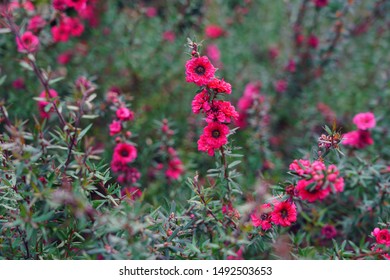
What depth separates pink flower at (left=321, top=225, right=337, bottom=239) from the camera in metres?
2.48

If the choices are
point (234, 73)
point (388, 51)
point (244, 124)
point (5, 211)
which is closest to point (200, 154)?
point (244, 124)

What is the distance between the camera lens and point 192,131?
3355 mm

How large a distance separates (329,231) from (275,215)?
810 millimetres

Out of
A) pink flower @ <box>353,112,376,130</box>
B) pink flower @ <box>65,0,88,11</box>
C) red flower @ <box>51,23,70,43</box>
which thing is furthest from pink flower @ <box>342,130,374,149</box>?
red flower @ <box>51,23,70,43</box>

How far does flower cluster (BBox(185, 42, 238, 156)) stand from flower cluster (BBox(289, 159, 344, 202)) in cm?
35

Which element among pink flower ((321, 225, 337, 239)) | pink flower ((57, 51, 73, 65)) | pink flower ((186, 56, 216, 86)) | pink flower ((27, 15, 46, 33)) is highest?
pink flower ((57, 51, 73, 65))

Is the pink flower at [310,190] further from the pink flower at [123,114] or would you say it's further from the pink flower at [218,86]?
the pink flower at [123,114]

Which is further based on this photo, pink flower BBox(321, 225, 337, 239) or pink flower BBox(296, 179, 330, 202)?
pink flower BBox(321, 225, 337, 239)

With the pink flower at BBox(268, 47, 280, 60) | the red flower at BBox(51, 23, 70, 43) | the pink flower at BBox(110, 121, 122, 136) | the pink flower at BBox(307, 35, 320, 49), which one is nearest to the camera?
the pink flower at BBox(110, 121, 122, 136)

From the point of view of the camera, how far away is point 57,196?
1614 millimetres

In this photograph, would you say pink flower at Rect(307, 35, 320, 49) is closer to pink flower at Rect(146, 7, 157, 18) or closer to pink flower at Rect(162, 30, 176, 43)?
pink flower at Rect(162, 30, 176, 43)

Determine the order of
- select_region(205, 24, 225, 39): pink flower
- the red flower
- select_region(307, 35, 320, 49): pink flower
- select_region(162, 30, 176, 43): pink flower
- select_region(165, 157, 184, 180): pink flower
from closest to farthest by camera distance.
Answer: select_region(165, 157, 184, 180): pink flower → the red flower → select_region(162, 30, 176, 43): pink flower → select_region(307, 35, 320, 49): pink flower → select_region(205, 24, 225, 39): pink flower

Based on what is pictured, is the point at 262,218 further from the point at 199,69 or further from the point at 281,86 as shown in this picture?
the point at 281,86
